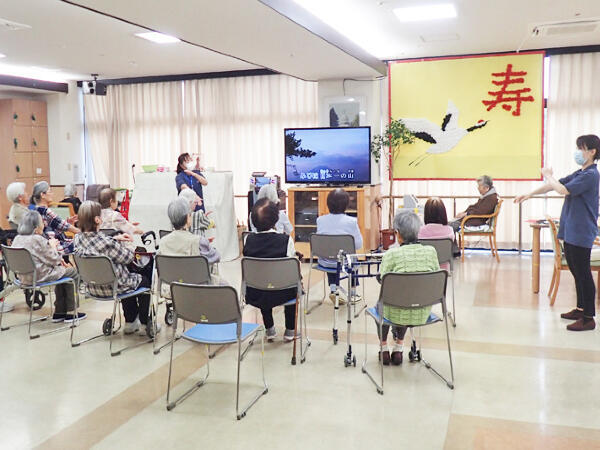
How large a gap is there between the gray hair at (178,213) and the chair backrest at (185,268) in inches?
12.5

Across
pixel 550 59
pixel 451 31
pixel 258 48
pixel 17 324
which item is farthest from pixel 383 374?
pixel 550 59

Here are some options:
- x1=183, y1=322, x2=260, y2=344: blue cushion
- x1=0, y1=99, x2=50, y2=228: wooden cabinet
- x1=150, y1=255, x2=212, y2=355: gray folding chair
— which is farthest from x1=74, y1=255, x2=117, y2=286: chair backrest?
x1=0, y1=99, x2=50, y2=228: wooden cabinet

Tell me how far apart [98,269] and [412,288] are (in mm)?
2350

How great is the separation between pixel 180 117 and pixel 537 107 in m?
6.18

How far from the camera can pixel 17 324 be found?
5234 mm

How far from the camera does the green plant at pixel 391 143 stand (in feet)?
27.9

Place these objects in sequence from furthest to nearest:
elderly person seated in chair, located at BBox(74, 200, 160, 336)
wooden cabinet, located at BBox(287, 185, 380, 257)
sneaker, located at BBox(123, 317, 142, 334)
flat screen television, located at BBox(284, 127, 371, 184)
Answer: flat screen television, located at BBox(284, 127, 371, 184)
wooden cabinet, located at BBox(287, 185, 380, 257)
sneaker, located at BBox(123, 317, 142, 334)
elderly person seated in chair, located at BBox(74, 200, 160, 336)

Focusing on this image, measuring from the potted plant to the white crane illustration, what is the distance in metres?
0.16

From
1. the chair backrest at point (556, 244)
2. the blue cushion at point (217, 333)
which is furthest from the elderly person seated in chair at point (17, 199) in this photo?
the chair backrest at point (556, 244)

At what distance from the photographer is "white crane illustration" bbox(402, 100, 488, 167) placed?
8781mm

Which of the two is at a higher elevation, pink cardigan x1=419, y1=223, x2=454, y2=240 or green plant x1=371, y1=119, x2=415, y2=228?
green plant x1=371, y1=119, x2=415, y2=228

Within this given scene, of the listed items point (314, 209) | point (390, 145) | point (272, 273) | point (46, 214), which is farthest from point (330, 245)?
point (390, 145)

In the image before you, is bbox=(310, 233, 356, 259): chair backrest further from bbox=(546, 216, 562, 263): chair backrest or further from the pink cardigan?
bbox=(546, 216, 562, 263): chair backrest

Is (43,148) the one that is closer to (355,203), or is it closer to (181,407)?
(355,203)
